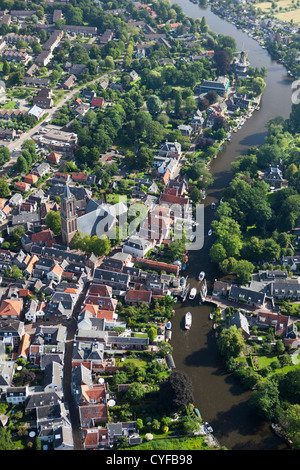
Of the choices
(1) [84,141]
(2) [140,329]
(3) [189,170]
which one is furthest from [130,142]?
(2) [140,329]

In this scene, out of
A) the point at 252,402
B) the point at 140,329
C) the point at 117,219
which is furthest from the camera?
the point at 117,219

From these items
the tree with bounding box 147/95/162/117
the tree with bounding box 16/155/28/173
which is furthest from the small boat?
the tree with bounding box 147/95/162/117

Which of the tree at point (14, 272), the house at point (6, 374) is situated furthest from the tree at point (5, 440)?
the tree at point (14, 272)

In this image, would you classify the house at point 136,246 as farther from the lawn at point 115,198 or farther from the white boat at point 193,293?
the lawn at point 115,198

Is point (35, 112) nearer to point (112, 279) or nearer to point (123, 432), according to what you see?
point (112, 279)

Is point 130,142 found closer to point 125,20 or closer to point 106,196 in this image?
point 106,196

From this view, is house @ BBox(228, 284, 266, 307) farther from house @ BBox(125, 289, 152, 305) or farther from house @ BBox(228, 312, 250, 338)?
house @ BBox(125, 289, 152, 305)
